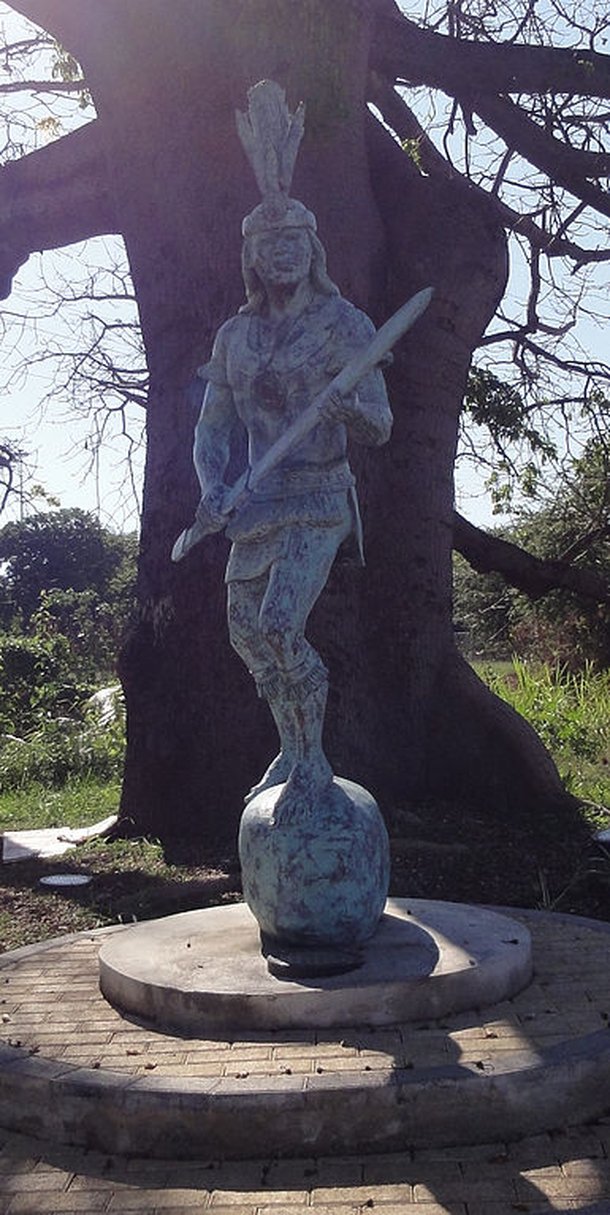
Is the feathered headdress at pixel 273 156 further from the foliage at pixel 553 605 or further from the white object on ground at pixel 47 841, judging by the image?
the foliage at pixel 553 605

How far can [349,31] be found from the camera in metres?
7.99

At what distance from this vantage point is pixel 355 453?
7699mm

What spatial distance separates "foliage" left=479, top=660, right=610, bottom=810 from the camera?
33.1 feet

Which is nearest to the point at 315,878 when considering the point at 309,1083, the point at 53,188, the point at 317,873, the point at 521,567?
the point at 317,873

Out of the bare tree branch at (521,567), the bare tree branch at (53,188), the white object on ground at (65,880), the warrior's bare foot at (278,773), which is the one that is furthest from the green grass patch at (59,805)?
the warrior's bare foot at (278,773)

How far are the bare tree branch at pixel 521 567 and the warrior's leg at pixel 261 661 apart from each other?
4772mm

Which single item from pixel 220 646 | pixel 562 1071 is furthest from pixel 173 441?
pixel 562 1071

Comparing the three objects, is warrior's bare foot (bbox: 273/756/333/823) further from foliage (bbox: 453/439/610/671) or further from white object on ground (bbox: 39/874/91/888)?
foliage (bbox: 453/439/610/671)

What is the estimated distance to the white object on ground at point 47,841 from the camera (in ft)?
25.6

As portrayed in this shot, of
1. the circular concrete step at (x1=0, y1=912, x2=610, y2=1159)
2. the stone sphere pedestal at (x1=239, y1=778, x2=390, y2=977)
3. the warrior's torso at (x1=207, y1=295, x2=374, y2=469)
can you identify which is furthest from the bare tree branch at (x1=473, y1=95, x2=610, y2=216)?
the circular concrete step at (x1=0, y1=912, x2=610, y2=1159)

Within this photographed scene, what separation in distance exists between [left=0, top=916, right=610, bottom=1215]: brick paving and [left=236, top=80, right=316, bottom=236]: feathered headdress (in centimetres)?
292

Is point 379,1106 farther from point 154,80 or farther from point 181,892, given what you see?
point 154,80

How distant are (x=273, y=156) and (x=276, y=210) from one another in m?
0.22

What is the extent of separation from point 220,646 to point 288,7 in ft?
13.5
